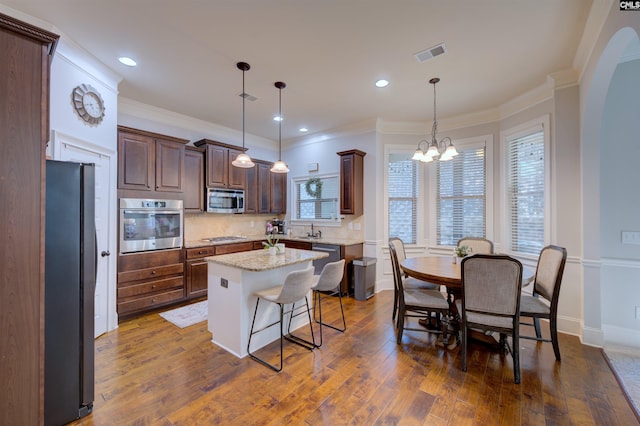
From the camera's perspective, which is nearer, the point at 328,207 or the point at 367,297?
the point at 367,297

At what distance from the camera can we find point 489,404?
→ 1.90 m

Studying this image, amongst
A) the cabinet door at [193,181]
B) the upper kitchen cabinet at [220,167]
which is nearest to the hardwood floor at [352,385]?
the cabinet door at [193,181]

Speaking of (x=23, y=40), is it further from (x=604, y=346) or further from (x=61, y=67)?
(x=604, y=346)

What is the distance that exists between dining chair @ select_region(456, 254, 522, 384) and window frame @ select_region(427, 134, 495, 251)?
2212 millimetres

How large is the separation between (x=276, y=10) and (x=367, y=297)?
389 centimetres

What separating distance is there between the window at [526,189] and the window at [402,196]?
142cm

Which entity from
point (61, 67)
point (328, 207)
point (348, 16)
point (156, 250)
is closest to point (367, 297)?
point (328, 207)

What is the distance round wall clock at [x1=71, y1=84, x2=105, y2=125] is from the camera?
8.85 feet

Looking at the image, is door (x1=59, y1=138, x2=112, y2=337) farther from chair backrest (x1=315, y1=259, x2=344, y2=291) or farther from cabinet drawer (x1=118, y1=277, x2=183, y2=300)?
chair backrest (x1=315, y1=259, x2=344, y2=291)

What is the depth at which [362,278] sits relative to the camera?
4.13 metres

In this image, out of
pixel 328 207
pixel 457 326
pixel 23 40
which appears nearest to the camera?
pixel 23 40

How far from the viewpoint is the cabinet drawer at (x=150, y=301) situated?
3273mm

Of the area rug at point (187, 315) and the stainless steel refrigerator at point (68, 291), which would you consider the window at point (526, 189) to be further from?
the stainless steel refrigerator at point (68, 291)

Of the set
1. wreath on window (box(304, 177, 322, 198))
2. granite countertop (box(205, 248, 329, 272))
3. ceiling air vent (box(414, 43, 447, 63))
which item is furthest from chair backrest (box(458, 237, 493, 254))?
wreath on window (box(304, 177, 322, 198))
